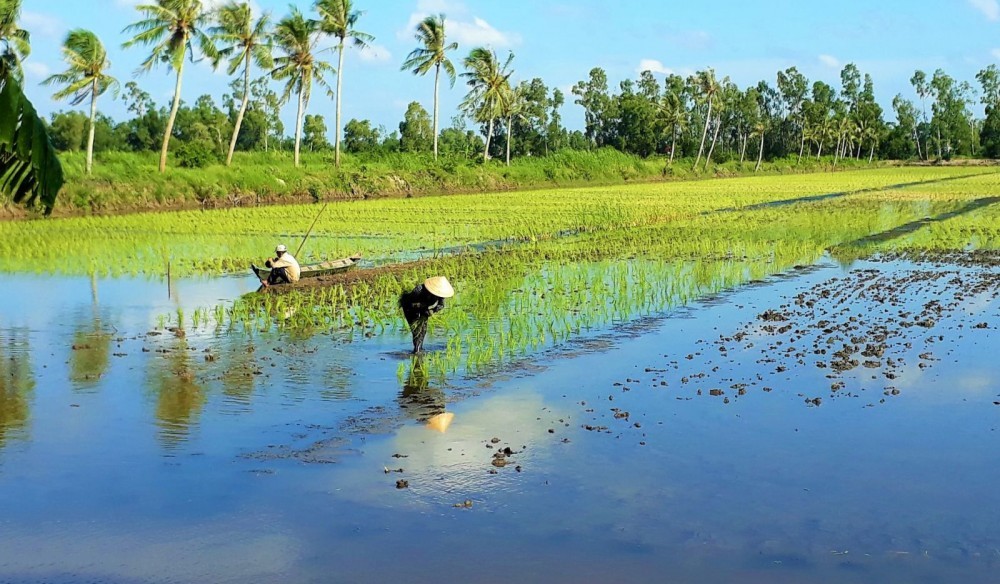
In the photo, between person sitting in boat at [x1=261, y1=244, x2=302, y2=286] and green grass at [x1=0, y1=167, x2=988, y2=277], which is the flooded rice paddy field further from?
green grass at [x1=0, y1=167, x2=988, y2=277]

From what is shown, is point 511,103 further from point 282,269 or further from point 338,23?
point 282,269

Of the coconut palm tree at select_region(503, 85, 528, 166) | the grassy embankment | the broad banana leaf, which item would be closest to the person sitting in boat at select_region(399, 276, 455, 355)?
the broad banana leaf

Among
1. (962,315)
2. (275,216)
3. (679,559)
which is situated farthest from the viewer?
(275,216)

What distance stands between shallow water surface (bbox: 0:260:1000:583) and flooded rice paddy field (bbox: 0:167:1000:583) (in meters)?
0.02

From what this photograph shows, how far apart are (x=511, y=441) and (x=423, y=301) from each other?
2470 mm

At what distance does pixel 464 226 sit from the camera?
86.0 feet

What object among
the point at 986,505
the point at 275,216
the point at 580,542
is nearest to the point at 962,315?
the point at 986,505

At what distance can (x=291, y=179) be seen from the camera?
125 ft

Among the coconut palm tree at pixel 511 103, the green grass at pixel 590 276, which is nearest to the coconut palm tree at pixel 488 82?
the coconut palm tree at pixel 511 103

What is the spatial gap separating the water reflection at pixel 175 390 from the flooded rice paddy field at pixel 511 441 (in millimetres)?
35

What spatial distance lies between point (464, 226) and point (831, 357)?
16.8m

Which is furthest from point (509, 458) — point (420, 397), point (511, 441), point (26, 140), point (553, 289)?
point (553, 289)

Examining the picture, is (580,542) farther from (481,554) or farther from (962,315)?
(962,315)

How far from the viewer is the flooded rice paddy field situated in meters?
5.36
